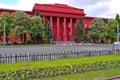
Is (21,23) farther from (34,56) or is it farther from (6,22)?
(34,56)

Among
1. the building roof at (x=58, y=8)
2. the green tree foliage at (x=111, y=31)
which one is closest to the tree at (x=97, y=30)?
the green tree foliage at (x=111, y=31)

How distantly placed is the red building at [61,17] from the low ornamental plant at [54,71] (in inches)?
2862

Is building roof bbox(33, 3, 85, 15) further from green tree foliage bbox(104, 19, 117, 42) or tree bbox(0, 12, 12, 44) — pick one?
tree bbox(0, 12, 12, 44)

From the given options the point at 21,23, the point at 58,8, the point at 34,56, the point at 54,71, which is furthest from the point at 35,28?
the point at 54,71

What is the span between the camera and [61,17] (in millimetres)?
95188

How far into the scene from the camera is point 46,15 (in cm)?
8969

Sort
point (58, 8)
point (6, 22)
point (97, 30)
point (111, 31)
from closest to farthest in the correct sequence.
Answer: point (6, 22), point (97, 30), point (111, 31), point (58, 8)

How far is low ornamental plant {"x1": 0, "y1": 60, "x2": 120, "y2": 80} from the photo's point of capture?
12.1 m

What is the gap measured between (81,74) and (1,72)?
15.5 ft

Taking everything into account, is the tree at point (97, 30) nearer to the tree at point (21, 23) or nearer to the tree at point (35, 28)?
the tree at point (35, 28)

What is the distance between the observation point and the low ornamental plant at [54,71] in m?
12.1

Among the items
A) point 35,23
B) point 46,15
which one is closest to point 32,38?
point 35,23

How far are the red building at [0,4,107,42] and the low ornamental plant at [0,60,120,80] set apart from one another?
72.7 m

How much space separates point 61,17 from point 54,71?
269ft
